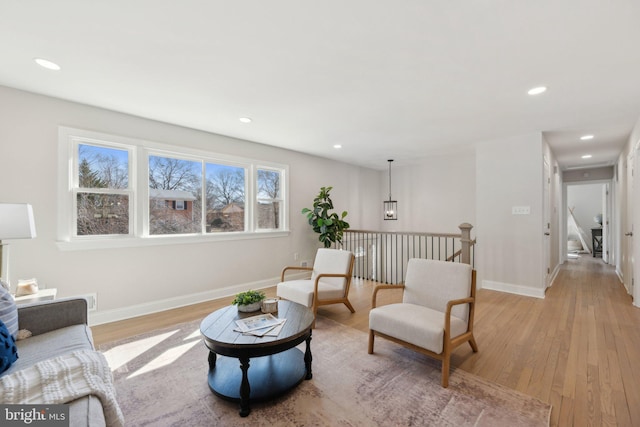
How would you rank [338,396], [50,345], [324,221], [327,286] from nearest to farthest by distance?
1. [50,345]
2. [338,396]
3. [327,286]
4. [324,221]

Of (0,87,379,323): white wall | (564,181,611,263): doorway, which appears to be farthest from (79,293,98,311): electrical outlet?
(564,181,611,263): doorway

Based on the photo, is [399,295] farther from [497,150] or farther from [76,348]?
[76,348]

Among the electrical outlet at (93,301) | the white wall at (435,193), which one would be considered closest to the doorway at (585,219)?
the white wall at (435,193)

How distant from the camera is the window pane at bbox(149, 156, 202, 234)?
370 cm

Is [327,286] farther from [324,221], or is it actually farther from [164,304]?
[164,304]

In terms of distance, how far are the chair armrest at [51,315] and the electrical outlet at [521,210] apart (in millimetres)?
5382

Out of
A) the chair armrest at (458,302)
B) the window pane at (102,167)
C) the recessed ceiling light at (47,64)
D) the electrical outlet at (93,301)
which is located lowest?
the electrical outlet at (93,301)

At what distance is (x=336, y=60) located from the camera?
2.23 m

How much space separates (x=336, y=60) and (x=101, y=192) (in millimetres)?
3059

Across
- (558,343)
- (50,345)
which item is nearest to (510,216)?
(558,343)

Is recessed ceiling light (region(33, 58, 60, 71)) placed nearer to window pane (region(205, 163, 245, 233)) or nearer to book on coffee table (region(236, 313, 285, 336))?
window pane (region(205, 163, 245, 233))

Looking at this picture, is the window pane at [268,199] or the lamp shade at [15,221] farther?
the window pane at [268,199]

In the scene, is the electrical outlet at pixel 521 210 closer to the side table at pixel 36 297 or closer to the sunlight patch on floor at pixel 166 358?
the sunlight patch on floor at pixel 166 358

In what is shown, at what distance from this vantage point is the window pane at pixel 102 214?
3.16 metres
